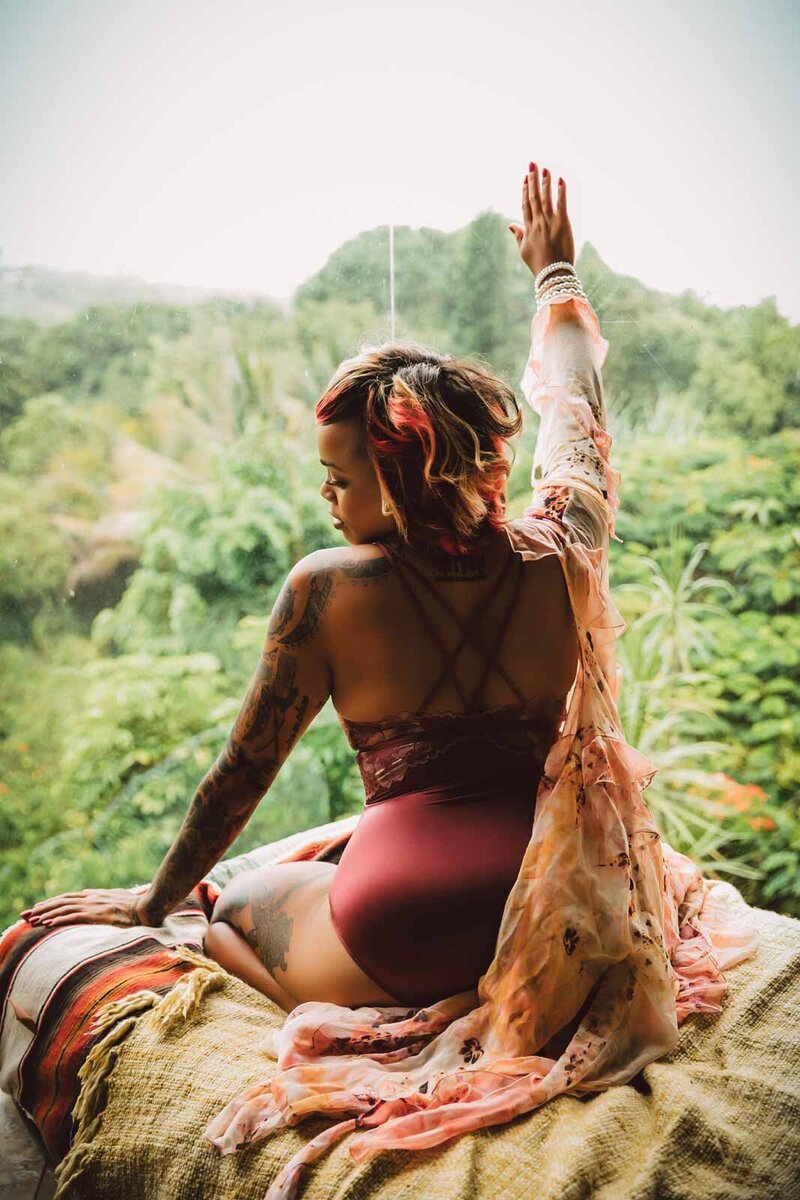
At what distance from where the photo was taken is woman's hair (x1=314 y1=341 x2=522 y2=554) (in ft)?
4.37

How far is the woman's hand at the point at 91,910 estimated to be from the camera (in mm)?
1617

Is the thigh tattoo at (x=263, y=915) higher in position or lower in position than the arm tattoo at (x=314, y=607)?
lower

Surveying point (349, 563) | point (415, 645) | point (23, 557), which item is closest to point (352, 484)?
point (349, 563)

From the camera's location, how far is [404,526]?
53.6 inches

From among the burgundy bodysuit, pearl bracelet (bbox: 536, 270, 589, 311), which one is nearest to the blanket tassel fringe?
the burgundy bodysuit

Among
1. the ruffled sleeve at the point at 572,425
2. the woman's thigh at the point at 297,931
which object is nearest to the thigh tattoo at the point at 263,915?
the woman's thigh at the point at 297,931

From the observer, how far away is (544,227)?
1780mm

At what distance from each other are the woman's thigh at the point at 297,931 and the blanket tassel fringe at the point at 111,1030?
0.09 metres

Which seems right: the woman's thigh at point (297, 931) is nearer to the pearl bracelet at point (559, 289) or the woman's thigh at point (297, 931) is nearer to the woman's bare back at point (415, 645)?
the woman's bare back at point (415, 645)

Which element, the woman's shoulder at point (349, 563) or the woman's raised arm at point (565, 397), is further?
the woman's raised arm at point (565, 397)

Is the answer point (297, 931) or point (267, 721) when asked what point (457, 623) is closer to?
point (267, 721)

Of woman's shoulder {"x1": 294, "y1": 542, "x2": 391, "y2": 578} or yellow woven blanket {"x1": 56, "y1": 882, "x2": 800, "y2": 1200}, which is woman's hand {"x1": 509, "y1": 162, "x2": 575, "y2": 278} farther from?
yellow woven blanket {"x1": 56, "y1": 882, "x2": 800, "y2": 1200}

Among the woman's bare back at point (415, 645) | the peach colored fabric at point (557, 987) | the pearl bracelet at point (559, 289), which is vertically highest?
the pearl bracelet at point (559, 289)

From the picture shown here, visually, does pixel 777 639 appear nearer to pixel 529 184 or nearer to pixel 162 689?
pixel 529 184
